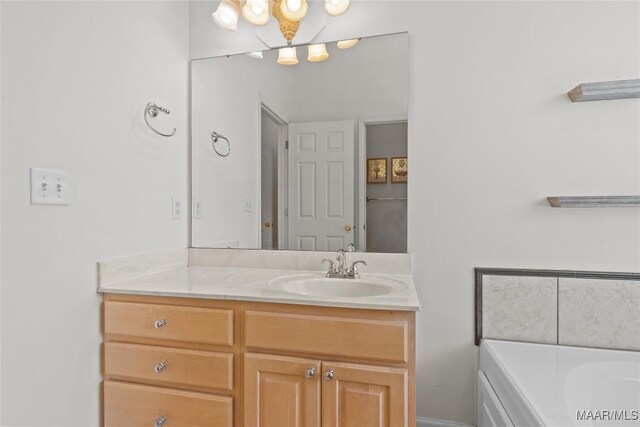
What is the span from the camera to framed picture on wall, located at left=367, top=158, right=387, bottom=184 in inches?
66.1

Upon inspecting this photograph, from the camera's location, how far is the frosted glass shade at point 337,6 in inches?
65.6

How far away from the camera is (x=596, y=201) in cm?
139

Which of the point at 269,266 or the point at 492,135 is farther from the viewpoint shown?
the point at 269,266

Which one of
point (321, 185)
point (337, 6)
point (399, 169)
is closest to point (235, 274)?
point (321, 185)

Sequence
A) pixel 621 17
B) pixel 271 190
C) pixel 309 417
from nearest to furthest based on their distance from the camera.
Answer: pixel 309 417 < pixel 621 17 < pixel 271 190

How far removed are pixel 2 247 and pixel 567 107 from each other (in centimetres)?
212

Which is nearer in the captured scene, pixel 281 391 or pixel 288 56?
pixel 281 391

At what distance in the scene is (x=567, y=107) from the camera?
148cm

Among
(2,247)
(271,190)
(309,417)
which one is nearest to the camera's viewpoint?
(2,247)

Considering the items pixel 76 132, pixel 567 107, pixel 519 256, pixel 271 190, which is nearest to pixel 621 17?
pixel 567 107

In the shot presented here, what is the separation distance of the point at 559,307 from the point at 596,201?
0.47m

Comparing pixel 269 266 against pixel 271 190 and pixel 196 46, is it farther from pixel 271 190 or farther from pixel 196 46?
pixel 196 46

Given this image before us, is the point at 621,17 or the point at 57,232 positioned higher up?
the point at 621,17

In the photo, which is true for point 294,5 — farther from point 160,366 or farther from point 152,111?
point 160,366
